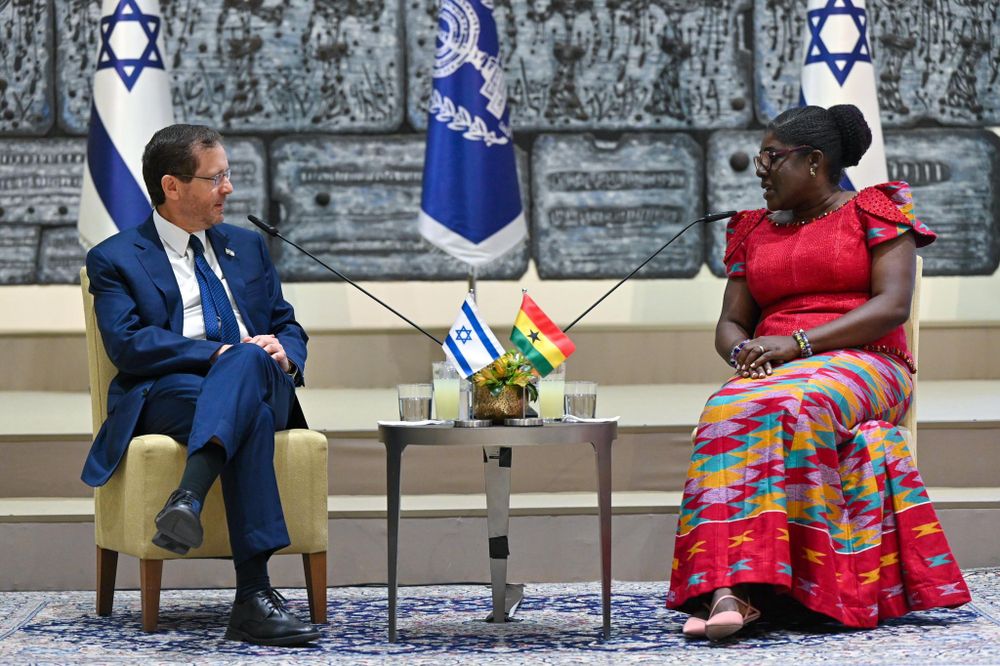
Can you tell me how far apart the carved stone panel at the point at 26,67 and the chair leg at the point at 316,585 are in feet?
10.3

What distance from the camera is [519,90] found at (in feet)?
18.2

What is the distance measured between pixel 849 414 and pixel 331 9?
3.31 metres

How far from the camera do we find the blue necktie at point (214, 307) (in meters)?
3.19

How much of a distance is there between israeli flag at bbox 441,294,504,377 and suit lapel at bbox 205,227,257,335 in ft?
2.14

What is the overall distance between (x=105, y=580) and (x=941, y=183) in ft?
12.7

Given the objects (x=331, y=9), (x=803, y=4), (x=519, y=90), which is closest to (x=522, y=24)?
(x=519, y=90)

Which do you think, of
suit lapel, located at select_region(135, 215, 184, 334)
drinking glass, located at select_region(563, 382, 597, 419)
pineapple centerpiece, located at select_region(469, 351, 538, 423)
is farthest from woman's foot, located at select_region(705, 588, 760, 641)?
suit lapel, located at select_region(135, 215, 184, 334)

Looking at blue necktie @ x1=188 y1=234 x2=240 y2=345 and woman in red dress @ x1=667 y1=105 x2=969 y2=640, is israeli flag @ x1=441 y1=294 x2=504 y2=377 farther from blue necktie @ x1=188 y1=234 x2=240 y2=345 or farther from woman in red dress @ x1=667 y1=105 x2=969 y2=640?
blue necktie @ x1=188 y1=234 x2=240 y2=345

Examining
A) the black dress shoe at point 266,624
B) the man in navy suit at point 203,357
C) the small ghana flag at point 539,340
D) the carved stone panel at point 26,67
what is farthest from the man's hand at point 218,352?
the carved stone panel at point 26,67

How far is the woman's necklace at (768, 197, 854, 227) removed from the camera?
330 centimetres

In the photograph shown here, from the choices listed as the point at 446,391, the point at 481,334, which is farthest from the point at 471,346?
the point at 446,391

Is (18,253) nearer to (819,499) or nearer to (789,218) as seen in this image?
(789,218)

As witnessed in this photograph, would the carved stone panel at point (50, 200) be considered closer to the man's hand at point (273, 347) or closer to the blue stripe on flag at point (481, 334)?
the man's hand at point (273, 347)

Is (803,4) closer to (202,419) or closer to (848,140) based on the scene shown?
(848,140)
